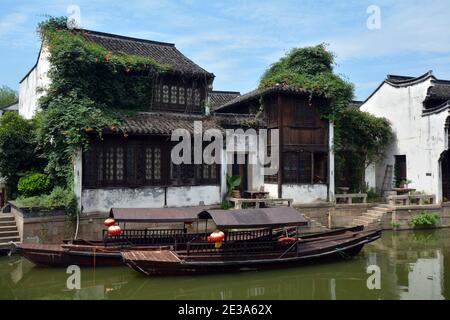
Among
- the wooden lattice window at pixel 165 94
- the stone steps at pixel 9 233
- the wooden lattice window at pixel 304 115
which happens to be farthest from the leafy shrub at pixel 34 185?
the wooden lattice window at pixel 304 115

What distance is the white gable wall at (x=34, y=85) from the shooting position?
48.0 ft

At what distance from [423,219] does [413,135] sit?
4.08 meters

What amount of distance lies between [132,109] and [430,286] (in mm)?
10532

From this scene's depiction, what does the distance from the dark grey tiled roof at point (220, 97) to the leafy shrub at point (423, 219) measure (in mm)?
10755

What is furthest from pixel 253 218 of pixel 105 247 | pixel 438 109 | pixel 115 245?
pixel 438 109

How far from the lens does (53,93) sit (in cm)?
1309

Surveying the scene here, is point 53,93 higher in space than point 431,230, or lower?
higher

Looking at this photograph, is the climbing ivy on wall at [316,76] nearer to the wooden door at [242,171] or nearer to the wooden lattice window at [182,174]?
the wooden door at [242,171]

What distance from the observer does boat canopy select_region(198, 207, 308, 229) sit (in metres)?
9.59

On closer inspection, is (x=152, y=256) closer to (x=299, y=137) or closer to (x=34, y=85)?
(x=299, y=137)

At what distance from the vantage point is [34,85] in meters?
16.4
